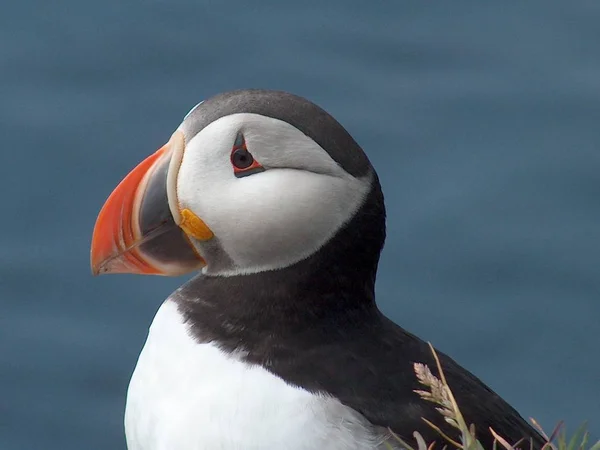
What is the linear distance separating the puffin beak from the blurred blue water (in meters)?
2.22

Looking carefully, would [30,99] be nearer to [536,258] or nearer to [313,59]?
[313,59]

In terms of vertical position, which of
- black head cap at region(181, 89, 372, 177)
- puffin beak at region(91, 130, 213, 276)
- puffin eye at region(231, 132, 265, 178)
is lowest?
puffin beak at region(91, 130, 213, 276)

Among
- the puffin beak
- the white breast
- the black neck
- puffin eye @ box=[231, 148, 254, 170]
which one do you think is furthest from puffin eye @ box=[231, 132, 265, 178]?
the white breast

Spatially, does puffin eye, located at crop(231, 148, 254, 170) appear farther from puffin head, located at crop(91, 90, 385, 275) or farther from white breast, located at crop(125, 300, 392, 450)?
white breast, located at crop(125, 300, 392, 450)

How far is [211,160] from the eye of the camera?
11.4 feet

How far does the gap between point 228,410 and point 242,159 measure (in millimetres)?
578

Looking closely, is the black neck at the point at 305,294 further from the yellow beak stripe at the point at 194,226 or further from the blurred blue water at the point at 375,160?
the blurred blue water at the point at 375,160

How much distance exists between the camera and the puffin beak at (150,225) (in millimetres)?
3549

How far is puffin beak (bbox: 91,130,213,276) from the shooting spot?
3.55 m

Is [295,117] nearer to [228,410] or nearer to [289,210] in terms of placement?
[289,210]

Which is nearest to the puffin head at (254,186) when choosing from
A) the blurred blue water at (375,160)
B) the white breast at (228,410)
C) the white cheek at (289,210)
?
the white cheek at (289,210)

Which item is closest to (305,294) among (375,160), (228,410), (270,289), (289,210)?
(270,289)

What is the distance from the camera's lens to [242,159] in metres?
3.45

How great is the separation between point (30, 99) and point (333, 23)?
1.44 m
